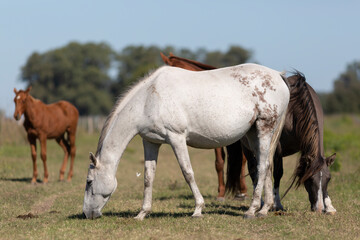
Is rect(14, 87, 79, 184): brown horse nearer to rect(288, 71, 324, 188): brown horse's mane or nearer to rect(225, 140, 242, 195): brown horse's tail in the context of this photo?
rect(225, 140, 242, 195): brown horse's tail

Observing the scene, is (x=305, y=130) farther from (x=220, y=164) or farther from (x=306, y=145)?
(x=220, y=164)

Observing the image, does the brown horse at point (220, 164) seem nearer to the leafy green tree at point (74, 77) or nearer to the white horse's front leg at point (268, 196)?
the white horse's front leg at point (268, 196)

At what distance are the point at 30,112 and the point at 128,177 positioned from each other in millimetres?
2960

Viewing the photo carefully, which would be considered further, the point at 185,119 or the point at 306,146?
the point at 306,146

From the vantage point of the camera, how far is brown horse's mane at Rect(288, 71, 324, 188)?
21.1 ft

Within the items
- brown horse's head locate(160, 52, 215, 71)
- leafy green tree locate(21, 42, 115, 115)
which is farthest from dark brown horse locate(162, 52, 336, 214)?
leafy green tree locate(21, 42, 115, 115)

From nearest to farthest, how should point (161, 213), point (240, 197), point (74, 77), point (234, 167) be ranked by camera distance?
1. point (161, 213)
2. point (234, 167)
3. point (240, 197)
4. point (74, 77)

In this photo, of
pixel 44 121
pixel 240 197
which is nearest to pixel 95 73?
pixel 44 121

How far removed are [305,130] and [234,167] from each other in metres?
1.79

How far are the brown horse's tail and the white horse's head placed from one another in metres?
2.52

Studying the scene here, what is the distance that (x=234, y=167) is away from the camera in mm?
8141

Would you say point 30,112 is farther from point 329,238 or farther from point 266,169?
point 329,238

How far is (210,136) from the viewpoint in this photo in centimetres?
631

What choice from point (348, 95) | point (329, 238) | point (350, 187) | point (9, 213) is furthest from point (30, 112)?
point (348, 95)
